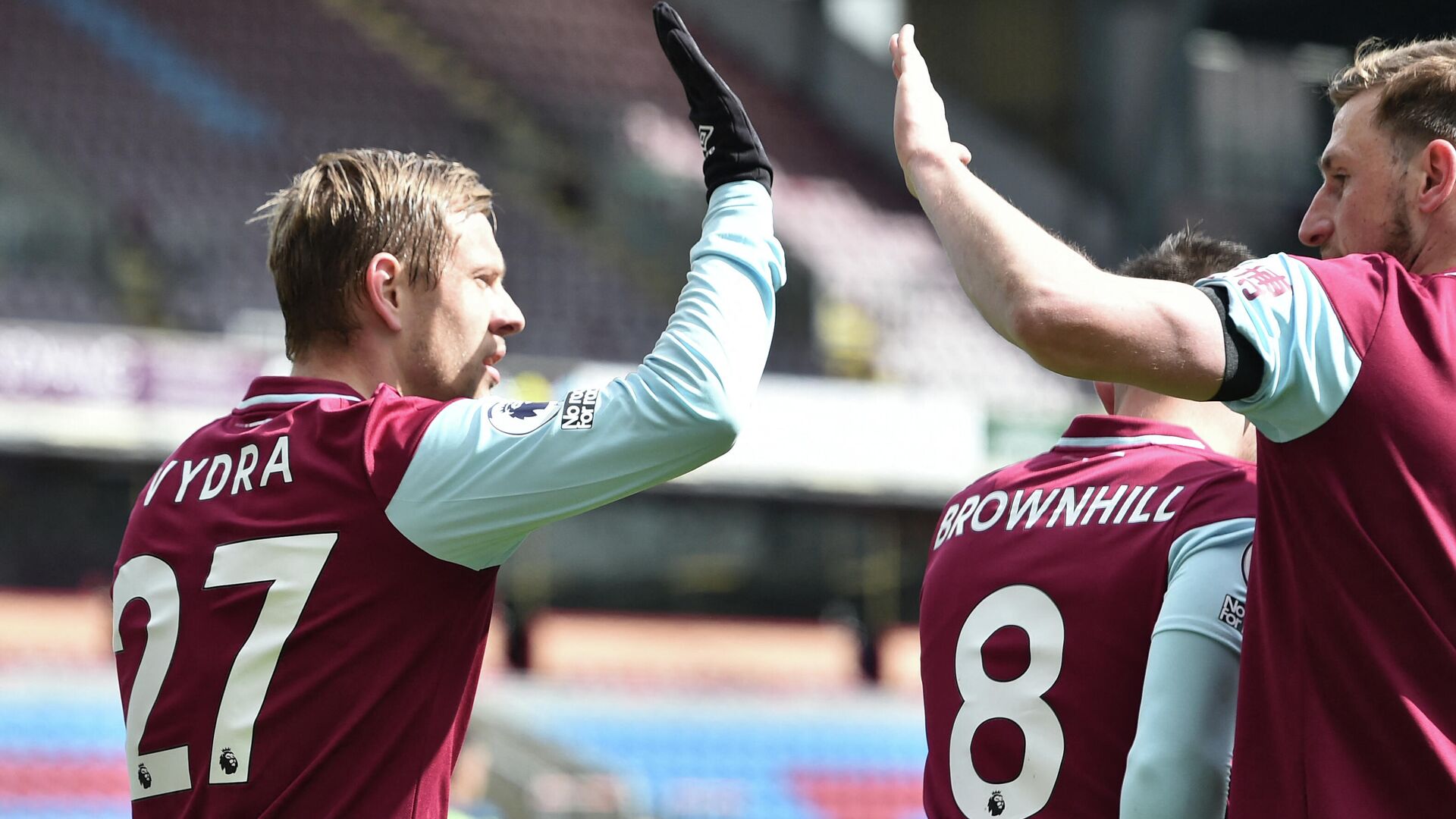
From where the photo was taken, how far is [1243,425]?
2.58 metres

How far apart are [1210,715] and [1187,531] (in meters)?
0.27

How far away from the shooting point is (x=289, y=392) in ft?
7.25

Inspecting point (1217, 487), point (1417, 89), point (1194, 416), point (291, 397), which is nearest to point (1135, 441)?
point (1194, 416)

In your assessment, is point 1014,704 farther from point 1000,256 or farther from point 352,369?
point 352,369

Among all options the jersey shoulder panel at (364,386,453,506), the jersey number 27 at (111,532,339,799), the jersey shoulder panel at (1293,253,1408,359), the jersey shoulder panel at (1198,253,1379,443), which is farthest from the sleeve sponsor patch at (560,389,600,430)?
the jersey shoulder panel at (1293,253,1408,359)

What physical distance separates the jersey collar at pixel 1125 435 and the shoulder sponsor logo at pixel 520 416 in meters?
0.93

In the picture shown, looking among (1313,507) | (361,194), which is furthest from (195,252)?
(1313,507)

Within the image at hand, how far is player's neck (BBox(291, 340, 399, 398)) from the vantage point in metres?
2.24

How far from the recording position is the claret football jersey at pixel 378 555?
6.28ft

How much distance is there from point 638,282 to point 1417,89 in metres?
13.2

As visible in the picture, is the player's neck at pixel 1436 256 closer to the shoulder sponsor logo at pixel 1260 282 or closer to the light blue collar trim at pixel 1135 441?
the shoulder sponsor logo at pixel 1260 282

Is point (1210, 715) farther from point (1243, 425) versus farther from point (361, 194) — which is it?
point (361, 194)

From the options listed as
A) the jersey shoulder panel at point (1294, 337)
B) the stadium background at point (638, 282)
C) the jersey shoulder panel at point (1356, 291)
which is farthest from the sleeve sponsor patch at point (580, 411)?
the stadium background at point (638, 282)

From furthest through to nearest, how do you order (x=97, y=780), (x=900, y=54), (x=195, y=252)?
1. (x=195, y=252)
2. (x=97, y=780)
3. (x=900, y=54)
